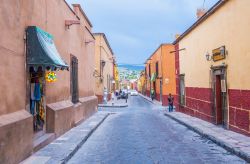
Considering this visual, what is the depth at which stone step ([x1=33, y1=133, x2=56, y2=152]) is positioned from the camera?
999 centimetres

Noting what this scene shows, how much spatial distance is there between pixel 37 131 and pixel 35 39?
10.5ft

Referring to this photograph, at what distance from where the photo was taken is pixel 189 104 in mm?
22547

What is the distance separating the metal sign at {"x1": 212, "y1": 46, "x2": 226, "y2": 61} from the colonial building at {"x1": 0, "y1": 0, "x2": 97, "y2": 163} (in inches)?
260

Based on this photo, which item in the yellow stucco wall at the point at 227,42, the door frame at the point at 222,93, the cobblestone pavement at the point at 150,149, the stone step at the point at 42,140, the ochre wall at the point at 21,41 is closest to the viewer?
the ochre wall at the point at 21,41

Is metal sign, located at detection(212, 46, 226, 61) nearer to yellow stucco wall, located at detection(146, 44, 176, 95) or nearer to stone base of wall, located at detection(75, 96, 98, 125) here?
stone base of wall, located at detection(75, 96, 98, 125)

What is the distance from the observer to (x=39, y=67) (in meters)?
10.9

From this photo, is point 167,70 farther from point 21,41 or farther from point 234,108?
point 21,41

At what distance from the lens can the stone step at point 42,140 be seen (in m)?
9.99

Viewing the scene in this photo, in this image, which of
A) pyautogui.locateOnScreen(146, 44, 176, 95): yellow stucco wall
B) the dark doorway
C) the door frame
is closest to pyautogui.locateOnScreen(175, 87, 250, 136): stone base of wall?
the door frame

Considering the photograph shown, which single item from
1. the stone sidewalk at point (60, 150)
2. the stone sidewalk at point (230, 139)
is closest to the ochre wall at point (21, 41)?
the stone sidewalk at point (60, 150)

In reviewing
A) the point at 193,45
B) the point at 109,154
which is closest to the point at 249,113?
the point at 109,154

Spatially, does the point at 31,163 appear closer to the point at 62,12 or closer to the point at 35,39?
the point at 35,39

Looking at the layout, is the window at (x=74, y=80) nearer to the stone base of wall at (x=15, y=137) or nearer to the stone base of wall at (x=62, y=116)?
the stone base of wall at (x=62, y=116)

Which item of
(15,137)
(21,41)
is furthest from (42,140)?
(21,41)
